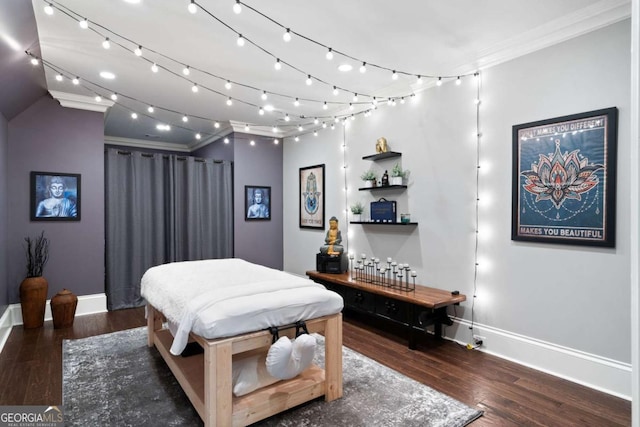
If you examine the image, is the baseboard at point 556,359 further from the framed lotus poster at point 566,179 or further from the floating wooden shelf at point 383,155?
the floating wooden shelf at point 383,155

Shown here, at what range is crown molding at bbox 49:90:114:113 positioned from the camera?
4.02 meters

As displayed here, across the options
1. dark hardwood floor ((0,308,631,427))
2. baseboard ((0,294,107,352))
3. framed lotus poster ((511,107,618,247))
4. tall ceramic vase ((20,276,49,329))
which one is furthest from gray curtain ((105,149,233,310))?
framed lotus poster ((511,107,618,247))

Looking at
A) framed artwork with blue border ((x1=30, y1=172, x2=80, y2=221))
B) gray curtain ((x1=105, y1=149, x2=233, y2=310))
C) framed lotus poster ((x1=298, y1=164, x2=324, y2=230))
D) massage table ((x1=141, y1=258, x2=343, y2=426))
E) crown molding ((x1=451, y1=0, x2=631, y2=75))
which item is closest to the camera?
massage table ((x1=141, y1=258, x2=343, y2=426))

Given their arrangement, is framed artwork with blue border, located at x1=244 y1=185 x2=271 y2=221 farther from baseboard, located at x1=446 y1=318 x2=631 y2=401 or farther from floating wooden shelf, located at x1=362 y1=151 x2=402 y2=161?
baseboard, located at x1=446 y1=318 x2=631 y2=401

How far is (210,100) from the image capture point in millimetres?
4199

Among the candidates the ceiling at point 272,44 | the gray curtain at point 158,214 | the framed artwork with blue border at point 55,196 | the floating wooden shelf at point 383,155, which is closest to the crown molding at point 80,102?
the ceiling at point 272,44

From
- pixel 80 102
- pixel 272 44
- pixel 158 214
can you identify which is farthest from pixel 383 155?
pixel 80 102

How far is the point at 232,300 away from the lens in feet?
6.43

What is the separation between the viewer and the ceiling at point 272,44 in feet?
7.59

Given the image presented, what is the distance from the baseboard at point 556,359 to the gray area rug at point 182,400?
3.21ft

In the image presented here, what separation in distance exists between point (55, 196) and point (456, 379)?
4.69 metres

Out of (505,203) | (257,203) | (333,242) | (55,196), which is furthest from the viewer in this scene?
(257,203)

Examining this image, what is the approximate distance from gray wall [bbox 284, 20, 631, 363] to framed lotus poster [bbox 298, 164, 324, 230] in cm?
84

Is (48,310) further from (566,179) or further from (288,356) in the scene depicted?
(566,179)
